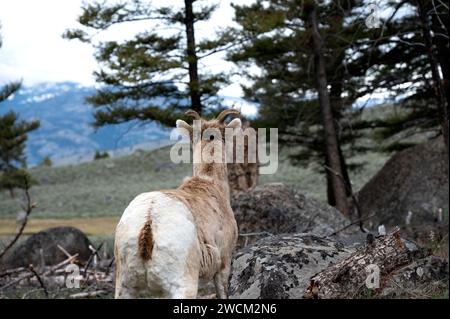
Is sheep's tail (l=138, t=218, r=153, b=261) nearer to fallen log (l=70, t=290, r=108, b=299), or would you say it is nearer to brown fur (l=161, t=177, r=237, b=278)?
brown fur (l=161, t=177, r=237, b=278)

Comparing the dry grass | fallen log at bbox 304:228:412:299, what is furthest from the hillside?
fallen log at bbox 304:228:412:299

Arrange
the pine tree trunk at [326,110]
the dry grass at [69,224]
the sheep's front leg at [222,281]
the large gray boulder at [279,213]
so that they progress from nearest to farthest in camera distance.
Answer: the sheep's front leg at [222,281], the large gray boulder at [279,213], the pine tree trunk at [326,110], the dry grass at [69,224]

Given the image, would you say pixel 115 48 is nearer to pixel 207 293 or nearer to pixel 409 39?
pixel 409 39

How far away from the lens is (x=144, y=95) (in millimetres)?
20203

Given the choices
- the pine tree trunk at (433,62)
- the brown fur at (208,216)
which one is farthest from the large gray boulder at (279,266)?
the pine tree trunk at (433,62)

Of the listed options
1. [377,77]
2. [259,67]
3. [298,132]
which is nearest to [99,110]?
[259,67]

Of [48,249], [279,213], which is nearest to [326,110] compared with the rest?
[279,213]

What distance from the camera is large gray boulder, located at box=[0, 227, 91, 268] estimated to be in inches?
687

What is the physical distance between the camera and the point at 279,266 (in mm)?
6887

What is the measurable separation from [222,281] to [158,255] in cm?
153

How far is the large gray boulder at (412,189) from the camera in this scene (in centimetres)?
1922

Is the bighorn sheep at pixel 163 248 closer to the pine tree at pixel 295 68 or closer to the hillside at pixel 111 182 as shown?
the pine tree at pixel 295 68

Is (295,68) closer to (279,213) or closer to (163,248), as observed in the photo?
(279,213)

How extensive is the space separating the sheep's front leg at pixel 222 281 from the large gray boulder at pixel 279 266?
0.31 meters
